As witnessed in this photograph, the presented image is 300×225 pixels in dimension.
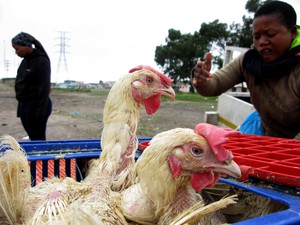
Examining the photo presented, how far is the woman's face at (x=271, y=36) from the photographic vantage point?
2.46m

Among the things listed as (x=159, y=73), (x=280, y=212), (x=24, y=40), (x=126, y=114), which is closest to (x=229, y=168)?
(x=280, y=212)

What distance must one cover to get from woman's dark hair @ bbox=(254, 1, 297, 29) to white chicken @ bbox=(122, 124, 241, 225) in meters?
1.49

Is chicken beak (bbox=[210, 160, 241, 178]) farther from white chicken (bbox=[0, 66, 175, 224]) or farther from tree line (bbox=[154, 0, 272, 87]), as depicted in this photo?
tree line (bbox=[154, 0, 272, 87])

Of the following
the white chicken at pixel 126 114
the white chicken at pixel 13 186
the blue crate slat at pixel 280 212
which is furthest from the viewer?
the white chicken at pixel 126 114

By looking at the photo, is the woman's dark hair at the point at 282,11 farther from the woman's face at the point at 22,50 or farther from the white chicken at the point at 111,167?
the woman's face at the point at 22,50

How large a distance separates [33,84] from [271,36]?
3439mm

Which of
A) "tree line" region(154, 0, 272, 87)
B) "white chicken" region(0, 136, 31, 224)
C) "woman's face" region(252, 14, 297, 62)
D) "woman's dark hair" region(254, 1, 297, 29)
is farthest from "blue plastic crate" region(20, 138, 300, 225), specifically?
"tree line" region(154, 0, 272, 87)

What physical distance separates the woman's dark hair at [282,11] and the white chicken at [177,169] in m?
1.49

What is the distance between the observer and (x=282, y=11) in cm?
247

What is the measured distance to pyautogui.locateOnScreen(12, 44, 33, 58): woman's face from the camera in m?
4.45

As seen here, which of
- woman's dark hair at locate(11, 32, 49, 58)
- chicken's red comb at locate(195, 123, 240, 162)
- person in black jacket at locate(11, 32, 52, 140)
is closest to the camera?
chicken's red comb at locate(195, 123, 240, 162)

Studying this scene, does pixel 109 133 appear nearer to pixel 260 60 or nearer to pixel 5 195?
pixel 5 195

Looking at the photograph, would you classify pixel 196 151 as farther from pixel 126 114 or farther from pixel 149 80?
pixel 149 80

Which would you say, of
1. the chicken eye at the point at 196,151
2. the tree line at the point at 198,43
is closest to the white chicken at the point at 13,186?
the chicken eye at the point at 196,151
